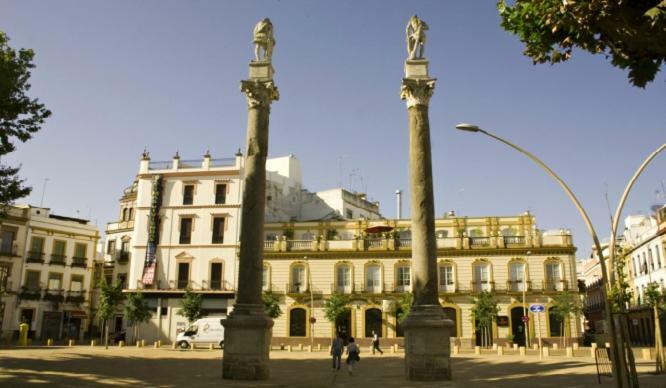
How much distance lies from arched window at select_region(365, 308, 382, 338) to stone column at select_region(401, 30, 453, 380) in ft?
94.7

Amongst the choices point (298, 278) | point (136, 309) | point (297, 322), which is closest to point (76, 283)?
point (136, 309)

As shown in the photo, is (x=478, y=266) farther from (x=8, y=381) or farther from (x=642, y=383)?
(x=8, y=381)

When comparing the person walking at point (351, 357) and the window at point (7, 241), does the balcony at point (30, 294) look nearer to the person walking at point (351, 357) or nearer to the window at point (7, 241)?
the window at point (7, 241)

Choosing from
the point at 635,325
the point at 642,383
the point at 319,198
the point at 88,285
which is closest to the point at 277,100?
the point at 642,383

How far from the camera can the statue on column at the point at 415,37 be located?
18.9 meters

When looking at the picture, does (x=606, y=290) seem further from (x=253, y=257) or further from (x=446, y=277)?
(x=446, y=277)

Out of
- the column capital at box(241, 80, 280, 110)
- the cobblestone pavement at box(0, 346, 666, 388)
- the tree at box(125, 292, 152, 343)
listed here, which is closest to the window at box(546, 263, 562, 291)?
the cobblestone pavement at box(0, 346, 666, 388)

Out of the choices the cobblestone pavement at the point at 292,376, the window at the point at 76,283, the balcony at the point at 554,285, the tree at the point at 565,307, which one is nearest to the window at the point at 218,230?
the window at the point at 76,283

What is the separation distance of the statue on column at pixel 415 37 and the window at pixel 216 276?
3321cm

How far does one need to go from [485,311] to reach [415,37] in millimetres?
28452

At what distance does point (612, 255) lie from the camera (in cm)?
1473

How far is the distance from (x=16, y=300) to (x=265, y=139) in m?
40.0

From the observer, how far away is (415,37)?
19.0m

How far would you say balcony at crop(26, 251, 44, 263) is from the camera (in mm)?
49597
